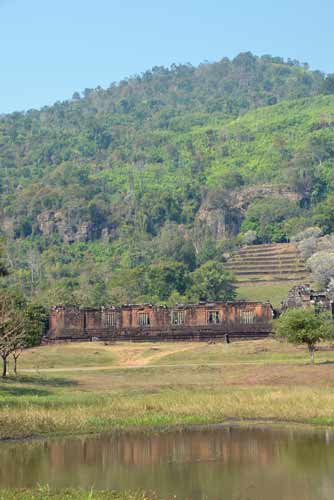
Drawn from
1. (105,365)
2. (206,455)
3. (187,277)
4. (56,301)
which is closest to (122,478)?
(206,455)

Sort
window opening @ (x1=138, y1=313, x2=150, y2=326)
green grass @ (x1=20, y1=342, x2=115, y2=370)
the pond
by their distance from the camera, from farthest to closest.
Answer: window opening @ (x1=138, y1=313, x2=150, y2=326), green grass @ (x1=20, y1=342, x2=115, y2=370), the pond

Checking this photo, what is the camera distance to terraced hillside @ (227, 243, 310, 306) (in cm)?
11306

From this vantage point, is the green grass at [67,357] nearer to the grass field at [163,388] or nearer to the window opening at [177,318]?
the grass field at [163,388]

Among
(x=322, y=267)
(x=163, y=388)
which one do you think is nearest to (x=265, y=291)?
(x=322, y=267)

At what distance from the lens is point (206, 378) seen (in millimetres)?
48250

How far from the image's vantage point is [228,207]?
17262cm

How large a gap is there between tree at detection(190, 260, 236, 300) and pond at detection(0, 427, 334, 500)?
7345 centimetres

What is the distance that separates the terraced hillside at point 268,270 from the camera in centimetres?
11306

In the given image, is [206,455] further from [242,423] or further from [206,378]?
[206,378]

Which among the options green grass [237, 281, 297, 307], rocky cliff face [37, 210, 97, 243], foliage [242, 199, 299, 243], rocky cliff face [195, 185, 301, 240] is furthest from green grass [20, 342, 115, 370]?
rocky cliff face [37, 210, 97, 243]

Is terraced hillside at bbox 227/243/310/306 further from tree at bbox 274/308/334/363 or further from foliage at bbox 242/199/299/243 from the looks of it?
tree at bbox 274/308/334/363

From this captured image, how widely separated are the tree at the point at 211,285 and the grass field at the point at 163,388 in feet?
120

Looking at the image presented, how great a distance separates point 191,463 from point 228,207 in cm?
14706

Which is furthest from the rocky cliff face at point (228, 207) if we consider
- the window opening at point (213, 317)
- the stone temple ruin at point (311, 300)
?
the window opening at point (213, 317)
